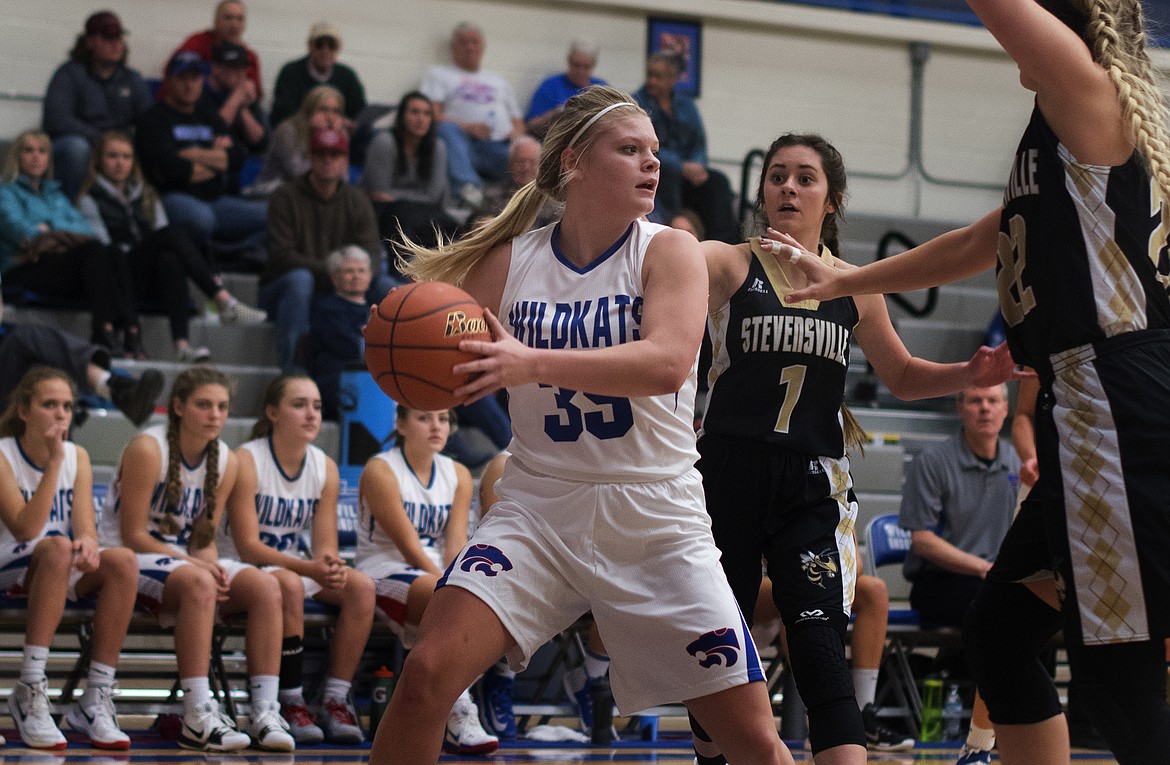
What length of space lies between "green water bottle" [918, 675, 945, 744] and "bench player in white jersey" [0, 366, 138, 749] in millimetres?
3775

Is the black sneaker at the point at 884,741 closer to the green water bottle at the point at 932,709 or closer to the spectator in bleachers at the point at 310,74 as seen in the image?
the green water bottle at the point at 932,709

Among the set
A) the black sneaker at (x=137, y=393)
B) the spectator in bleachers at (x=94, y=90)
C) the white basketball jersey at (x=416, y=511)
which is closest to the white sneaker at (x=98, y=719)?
the white basketball jersey at (x=416, y=511)

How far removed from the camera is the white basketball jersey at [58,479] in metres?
6.04

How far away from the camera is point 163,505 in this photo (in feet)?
20.2

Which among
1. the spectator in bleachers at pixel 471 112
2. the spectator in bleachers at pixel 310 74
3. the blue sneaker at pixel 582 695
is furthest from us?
the spectator in bleachers at pixel 471 112

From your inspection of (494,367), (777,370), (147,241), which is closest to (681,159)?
(147,241)

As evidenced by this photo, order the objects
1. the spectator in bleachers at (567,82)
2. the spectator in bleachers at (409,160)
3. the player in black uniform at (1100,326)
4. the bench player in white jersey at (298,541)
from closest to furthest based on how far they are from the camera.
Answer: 1. the player in black uniform at (1100,326)
2. the bench player in white jersey at (298,541)
3. the spectator in bleachers at (409,160)
4. the spectator in bleachers at (567,82)

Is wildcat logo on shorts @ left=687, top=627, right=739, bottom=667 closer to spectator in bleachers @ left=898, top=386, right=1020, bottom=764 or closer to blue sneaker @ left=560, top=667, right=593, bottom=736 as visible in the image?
blue sneaker @ left=560, top=667, right=593, bottom=736

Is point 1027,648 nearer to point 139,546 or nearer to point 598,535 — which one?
point 598,535

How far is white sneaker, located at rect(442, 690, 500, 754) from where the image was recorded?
18.9 ft

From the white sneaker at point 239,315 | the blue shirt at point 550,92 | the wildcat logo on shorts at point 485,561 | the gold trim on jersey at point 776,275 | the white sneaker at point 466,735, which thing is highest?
the blue shirt at point 550,92

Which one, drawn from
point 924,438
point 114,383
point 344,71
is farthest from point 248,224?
point 924,438

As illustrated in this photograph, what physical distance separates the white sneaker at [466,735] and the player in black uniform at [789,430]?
1899 millimetres

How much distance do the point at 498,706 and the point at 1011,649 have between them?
3320mm
